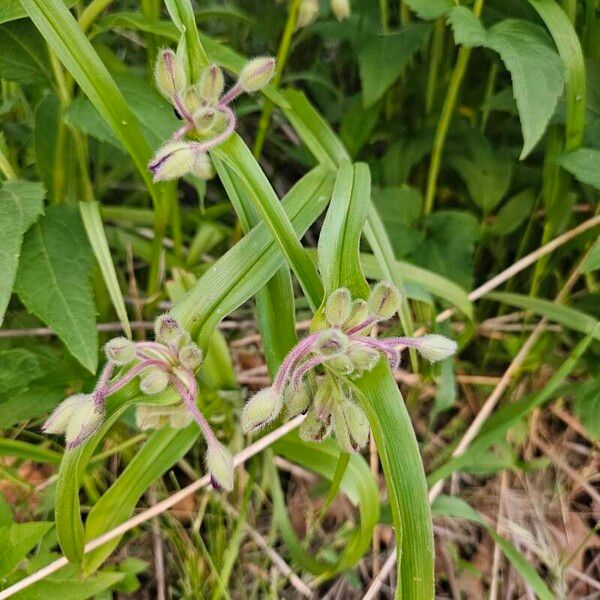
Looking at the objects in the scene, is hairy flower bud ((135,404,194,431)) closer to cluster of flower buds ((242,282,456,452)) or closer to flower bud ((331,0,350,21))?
Result: cluster of flower buds ((242,282,456,452))

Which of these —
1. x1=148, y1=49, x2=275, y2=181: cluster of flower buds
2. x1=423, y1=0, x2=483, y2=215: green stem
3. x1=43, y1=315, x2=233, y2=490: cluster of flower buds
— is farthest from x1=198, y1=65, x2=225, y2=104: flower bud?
x1=423, y1=0, x2=483, y2=215: green stem

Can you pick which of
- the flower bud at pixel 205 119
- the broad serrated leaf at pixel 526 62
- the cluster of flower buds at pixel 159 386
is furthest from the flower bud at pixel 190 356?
the broad serrated leaf at pixel 526 62

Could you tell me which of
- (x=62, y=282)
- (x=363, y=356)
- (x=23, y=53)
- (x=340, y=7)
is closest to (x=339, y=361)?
(x=363, y=356)

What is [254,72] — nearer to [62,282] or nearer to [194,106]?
[194,106]

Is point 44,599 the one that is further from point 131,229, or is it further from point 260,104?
point 260,104

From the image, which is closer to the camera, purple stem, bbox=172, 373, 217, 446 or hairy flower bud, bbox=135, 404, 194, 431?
purple stem, bbox=172, 373, 217, 446

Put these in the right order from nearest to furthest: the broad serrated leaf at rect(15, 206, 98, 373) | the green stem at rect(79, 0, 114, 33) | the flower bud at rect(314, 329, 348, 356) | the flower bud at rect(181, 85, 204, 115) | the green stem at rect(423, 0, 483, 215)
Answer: the flower bud at rect(314, 329, 348, 356) → the flower bud at rect(181, 85, 204, 115) → the broad serrated leaf at rect(15, 206, 98, 373) → the green stem at rect(79, 0, 114, 33) → the green stem at rect(423, 0, 483, 215)
